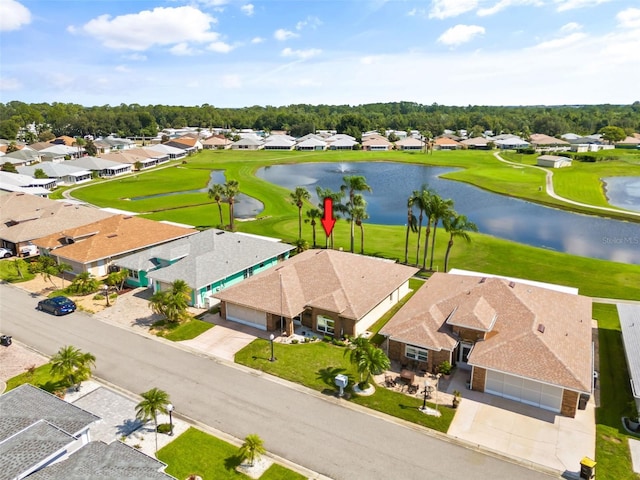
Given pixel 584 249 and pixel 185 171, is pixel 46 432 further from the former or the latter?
pixel 185 171

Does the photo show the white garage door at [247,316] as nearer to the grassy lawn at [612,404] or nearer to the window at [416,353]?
the window at [416,353]

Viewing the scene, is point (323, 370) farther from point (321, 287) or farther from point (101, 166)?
point (101, 166)

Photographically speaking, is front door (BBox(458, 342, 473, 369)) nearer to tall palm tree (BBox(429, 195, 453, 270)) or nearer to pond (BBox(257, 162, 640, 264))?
tall palm tree (BBox(429, 195, 453, 270))

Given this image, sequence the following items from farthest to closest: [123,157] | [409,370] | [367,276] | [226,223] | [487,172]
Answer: [123,157], [487,172], [226,223], [367,276], [409,370]

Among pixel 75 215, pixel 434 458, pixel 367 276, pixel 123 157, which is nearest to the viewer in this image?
pixel 434 458

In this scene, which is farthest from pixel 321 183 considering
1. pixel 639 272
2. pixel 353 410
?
pixel 353 410

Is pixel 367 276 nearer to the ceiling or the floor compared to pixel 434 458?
nearer to the ceiling
